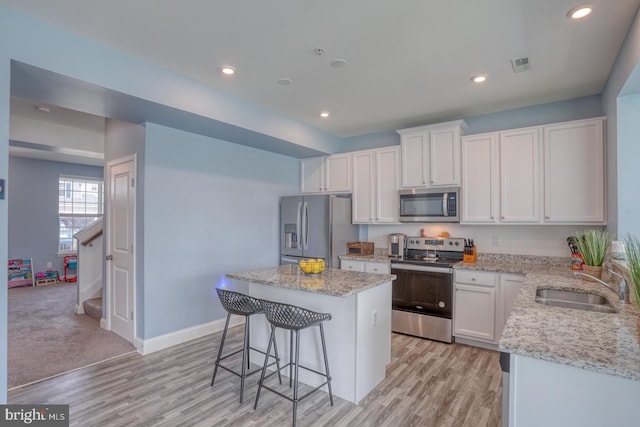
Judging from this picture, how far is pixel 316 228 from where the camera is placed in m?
4.52

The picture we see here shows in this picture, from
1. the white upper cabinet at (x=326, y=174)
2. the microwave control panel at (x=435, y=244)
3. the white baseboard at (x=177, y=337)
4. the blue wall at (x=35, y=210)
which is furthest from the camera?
the blue wall at (x=35, y=210)

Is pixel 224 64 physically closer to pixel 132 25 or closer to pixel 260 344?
pixel 132 25

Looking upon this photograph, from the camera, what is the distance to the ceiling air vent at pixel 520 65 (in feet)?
8.82

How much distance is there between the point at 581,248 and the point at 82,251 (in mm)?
6274

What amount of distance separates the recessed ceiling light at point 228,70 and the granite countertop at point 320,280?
5.95 feet

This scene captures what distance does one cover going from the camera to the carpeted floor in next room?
9.88ft

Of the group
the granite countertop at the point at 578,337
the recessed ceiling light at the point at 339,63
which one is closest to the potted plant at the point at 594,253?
the granite countertop at the point at 578,337

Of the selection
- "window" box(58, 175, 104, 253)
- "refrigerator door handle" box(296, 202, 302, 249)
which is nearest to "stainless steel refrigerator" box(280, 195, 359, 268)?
"refrigerator door handle" box(296, 202, 302, 249)

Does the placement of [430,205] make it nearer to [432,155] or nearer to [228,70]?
[432,155]

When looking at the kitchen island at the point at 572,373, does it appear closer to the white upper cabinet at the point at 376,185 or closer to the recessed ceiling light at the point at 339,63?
the recessed ceiling light at the point at 339,63

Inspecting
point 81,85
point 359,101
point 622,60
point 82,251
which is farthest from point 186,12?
point 82,251

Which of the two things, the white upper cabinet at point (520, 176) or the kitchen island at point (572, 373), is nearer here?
the kitchen island at point (572, 373)

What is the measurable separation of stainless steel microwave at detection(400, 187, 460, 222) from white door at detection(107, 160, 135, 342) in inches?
128

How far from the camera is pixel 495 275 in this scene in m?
3.39
